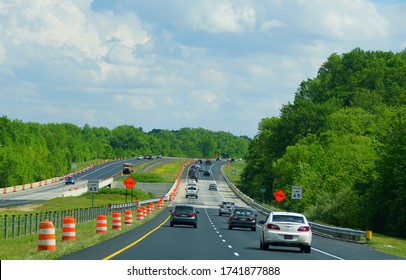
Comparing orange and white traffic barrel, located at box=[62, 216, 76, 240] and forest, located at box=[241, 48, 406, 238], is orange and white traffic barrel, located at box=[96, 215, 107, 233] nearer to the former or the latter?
orange and white traffic barrel, located at box=[62, 216, 76, 240]

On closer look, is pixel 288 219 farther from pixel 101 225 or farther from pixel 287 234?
pixel 101 225

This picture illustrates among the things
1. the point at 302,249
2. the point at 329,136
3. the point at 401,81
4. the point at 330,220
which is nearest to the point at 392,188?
the point at 330,220

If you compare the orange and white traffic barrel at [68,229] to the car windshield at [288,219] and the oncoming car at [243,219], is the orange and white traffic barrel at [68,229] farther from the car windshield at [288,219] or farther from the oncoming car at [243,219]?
the oncoming car at [243,219]

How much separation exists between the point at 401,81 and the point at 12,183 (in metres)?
75.2

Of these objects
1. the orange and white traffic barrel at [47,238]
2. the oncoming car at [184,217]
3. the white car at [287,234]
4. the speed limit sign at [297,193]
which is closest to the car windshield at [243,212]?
the oncoming car at [184,217]

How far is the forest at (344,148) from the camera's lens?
6344 centimetres

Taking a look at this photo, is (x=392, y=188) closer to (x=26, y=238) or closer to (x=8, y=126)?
(x=26, y=238)

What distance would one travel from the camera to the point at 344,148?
9800 centimetres

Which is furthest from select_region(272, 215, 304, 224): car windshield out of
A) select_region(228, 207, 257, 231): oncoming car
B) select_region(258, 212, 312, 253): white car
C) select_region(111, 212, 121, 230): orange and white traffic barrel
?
select_region(228, 207, 257, 231): oncoming car

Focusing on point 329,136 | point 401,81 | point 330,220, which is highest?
point 401,81

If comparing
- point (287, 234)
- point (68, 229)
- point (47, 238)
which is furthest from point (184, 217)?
point (47, 238)

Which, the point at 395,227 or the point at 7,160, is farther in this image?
the point at 7,160

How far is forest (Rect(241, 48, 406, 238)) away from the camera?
208 feet
